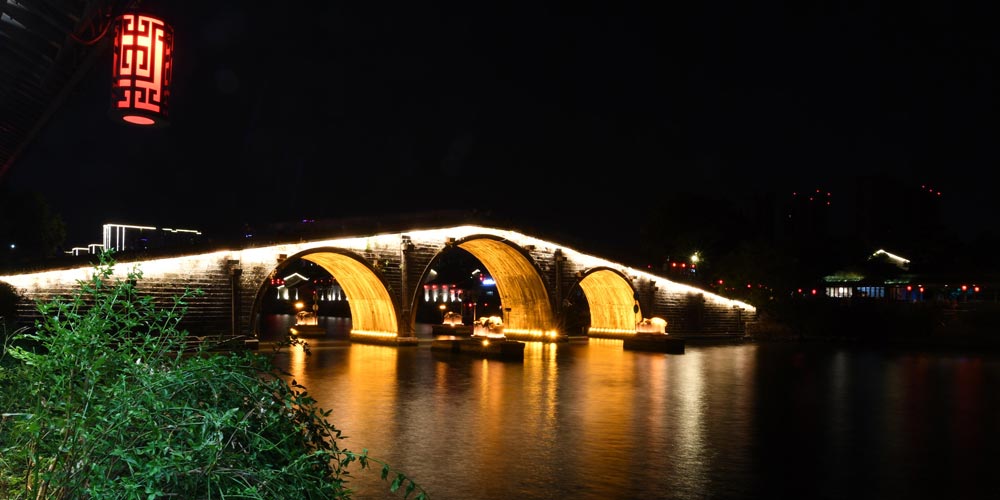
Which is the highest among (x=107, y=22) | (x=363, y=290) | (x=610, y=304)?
(x=107, y=22)

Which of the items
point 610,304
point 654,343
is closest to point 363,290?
point 654,343

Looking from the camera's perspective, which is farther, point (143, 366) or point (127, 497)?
point (143, 366)

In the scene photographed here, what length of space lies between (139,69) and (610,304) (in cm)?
3164

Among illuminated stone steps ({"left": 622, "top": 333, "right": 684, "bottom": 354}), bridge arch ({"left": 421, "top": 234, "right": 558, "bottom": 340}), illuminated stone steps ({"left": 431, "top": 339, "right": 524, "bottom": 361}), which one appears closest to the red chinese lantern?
illuminated stone steps ({"left": 431, "top": 339, "right": 524, "bottom": 361})

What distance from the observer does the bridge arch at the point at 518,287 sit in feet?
114

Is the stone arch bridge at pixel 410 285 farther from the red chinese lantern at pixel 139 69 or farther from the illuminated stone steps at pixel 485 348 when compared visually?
the red chinese lantern at pixel 139 69

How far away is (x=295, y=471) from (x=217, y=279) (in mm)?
23030

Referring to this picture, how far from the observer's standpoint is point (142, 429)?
3635 mm

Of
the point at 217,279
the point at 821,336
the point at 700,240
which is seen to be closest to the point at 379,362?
the point at 217,279

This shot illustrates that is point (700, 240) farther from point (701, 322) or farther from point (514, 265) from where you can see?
point (514, 265)

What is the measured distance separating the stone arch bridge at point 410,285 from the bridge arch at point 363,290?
0.05 m

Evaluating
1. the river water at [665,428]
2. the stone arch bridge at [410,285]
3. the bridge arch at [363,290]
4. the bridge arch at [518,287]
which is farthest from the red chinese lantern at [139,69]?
the bridge arch at [518,287]

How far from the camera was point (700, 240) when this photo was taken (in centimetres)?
5878

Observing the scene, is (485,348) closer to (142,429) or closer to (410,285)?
(410,285)
